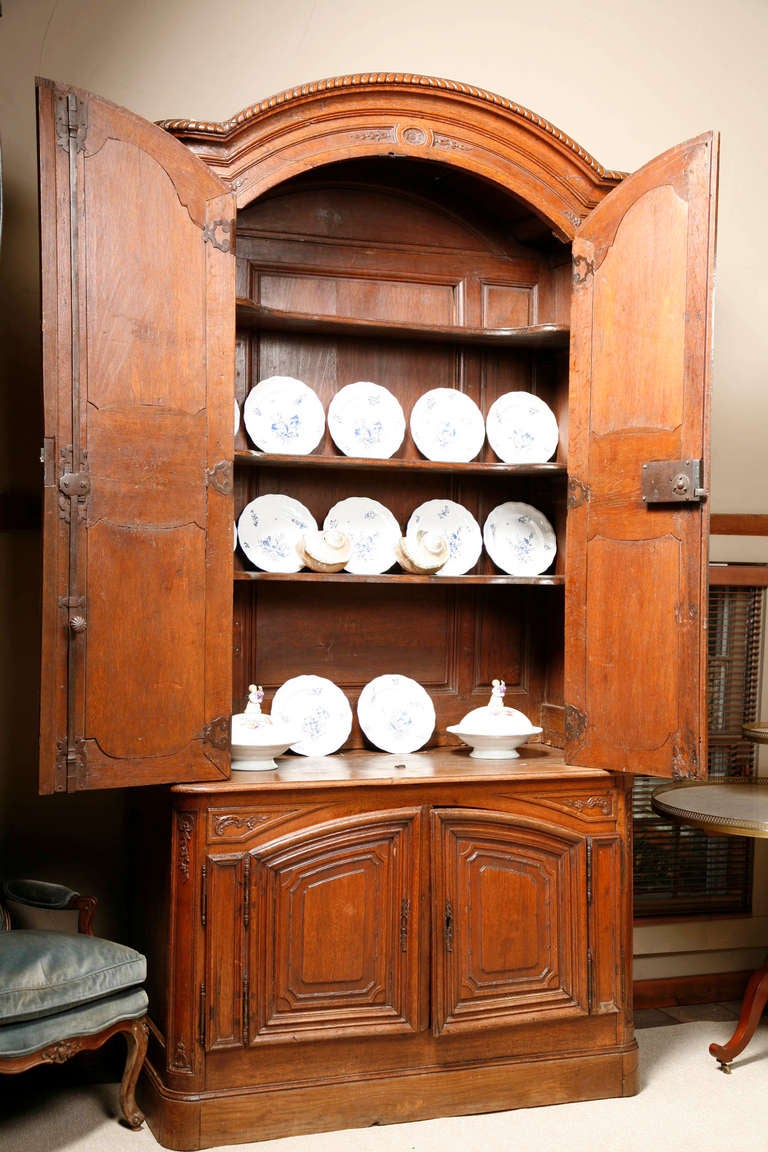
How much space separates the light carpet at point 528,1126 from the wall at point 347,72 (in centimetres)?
64

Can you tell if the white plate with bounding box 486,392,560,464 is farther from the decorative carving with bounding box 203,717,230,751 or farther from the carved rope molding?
the decorative carving with bounding box 203,717,230,751

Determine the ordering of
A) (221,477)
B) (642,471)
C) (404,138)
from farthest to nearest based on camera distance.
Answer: (404,138) < (642,471) < (221,477)

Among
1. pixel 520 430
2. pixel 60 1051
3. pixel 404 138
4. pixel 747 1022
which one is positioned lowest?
pixel 747 1022

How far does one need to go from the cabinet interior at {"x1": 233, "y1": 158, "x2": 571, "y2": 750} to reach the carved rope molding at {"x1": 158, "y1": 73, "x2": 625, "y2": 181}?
0.25 m

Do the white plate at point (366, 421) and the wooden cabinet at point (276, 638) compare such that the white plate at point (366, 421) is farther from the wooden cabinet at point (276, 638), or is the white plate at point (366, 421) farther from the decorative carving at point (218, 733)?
the decorative carving at point (218, 733)

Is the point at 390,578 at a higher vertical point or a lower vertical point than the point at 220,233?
lower

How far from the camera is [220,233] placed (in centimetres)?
295

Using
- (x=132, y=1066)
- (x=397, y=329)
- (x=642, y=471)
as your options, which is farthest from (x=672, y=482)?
(x=132, y=1066)

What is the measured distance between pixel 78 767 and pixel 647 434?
1.74 meters

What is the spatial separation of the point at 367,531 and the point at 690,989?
1998mm

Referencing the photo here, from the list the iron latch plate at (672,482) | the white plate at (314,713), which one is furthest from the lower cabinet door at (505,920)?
the iron latch plate at (672,482)

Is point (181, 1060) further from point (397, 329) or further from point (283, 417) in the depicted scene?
point (397, 329)

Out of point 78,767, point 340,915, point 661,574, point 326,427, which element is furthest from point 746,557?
point 78,767

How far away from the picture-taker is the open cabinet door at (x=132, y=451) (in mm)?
2773
